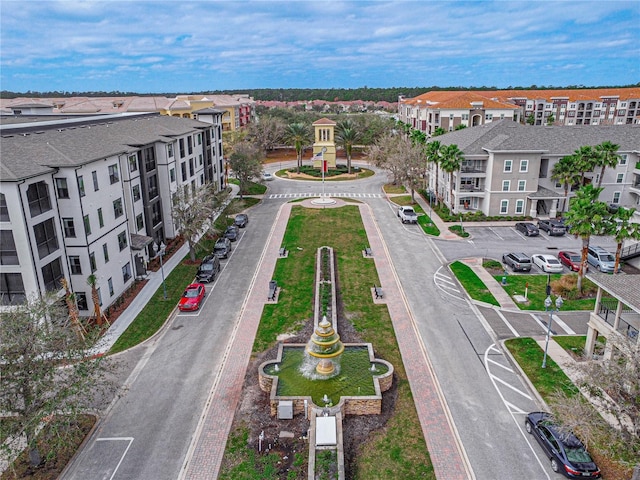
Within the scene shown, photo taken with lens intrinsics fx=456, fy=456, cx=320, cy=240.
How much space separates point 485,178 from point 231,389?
4466cm

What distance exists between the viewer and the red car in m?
33.6

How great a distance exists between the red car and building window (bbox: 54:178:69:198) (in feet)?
35.0

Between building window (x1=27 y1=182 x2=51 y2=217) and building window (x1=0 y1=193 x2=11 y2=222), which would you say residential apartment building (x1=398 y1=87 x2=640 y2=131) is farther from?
building window (x1=0 y1=193 x2=11 y2=222)

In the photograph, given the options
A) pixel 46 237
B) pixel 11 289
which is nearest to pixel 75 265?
pixel 46 237

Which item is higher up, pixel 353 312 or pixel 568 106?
pixel 568 106

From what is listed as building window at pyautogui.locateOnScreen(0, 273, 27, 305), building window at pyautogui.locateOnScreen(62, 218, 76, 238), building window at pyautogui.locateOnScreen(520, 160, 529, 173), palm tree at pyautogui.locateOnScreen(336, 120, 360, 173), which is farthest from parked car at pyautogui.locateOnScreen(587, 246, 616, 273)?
palm tree at pyautogui.locateOnScreen(336, 120, 360, 173)

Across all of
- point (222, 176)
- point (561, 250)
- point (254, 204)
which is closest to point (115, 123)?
point (254, 204)

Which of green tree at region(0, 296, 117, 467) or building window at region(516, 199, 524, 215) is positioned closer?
green tree at region(0, 296, 117, 467)

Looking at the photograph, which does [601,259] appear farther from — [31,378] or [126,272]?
[31,378]

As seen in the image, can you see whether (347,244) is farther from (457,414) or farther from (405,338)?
(457,414)

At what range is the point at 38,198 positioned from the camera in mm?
28094

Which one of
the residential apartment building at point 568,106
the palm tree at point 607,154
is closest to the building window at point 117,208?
the palm tree at point 607,154

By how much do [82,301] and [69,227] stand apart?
523cm

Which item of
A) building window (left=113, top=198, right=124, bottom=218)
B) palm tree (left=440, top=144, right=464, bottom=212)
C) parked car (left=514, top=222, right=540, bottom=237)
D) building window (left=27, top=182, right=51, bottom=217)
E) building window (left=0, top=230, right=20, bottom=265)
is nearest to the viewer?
building window (left=0, top=230, right=20, bottom=265)
